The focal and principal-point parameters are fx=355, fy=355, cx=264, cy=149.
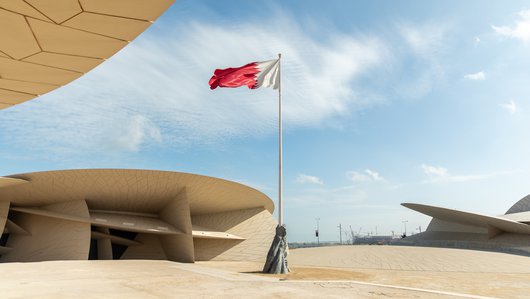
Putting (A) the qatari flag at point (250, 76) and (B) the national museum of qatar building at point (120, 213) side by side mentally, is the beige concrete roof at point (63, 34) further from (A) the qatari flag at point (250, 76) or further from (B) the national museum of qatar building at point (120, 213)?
(A) the qatari flag at point (250, 76)

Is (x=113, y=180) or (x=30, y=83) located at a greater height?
(x=113, y=180)

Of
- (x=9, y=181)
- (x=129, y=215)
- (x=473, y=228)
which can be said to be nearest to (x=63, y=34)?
(x=9, y=181)

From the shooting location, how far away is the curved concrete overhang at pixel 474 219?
126 feet

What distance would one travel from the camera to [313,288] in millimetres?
11273

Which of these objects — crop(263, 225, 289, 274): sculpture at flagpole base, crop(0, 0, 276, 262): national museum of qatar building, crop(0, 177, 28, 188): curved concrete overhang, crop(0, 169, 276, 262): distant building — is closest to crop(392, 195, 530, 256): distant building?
crop(0, 169, 276, 262): distant building

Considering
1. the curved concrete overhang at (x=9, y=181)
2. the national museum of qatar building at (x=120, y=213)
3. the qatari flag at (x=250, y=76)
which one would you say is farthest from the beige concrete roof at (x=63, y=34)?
the curved concrete overhang at (x=9, y=181)

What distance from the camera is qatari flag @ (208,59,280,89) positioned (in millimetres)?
18453

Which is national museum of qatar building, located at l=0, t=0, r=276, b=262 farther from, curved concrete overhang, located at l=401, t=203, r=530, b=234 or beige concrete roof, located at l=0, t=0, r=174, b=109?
curved concrete overhang, located at l=401, t=203, r=530, b=234

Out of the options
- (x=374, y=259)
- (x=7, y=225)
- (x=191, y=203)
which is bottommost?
(x=374, y=259)

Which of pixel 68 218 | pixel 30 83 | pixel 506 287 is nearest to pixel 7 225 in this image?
pixel 68 218

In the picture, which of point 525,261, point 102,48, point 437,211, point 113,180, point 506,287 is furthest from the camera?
point 437,211

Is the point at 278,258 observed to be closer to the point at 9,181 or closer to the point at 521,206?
the point at 9,181

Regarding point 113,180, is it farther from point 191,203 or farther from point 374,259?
point 374,259

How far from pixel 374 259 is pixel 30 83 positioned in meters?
23.9
